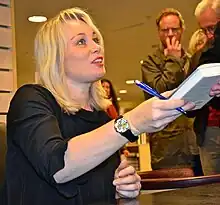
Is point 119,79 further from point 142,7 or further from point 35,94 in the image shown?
point 35,94

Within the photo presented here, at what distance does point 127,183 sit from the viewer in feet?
4.64

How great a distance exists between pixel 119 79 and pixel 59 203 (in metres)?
9.05

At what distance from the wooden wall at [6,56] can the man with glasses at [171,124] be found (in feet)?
2.70

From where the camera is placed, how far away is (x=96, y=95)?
5.49 feet

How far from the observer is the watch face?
1.10 m

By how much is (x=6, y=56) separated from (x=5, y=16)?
9.8 inches

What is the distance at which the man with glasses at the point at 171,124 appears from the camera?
8.86ft

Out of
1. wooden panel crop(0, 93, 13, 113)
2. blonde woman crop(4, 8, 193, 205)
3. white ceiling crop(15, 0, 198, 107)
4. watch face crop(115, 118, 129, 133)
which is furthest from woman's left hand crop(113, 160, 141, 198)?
white ceiling crop(15, 0, 198, 107)

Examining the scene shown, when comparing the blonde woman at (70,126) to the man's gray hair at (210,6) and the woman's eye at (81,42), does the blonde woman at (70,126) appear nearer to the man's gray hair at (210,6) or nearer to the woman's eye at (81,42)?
the woman's eye at (81,42)

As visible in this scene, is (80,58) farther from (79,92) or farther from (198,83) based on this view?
(198,83)

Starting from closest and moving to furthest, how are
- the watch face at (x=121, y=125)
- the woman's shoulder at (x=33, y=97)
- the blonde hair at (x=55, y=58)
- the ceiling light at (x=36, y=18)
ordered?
the watch face at (x=121, y=125) < the woman's shoulder at (x=33, y=97) < the blonde hair at (x=55, y=58) < the ceiling light at (x=36, y=18)

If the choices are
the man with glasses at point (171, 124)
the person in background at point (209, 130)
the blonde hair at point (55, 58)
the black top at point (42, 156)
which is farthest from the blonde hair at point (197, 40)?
the black top at point (42, 156)

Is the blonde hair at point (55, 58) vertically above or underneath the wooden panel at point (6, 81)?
above

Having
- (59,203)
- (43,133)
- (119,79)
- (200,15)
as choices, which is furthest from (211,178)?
(119,79)
